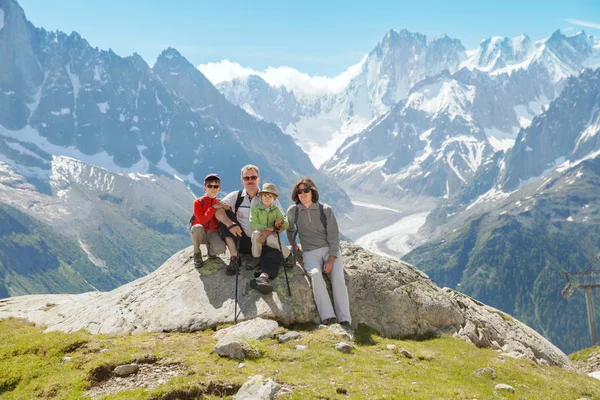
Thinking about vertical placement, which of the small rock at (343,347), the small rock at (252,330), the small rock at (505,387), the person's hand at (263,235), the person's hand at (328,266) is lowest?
the small rock at (505,387)

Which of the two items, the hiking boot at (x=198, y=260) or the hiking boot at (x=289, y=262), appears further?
the hiking boot at (x=198, y=260)

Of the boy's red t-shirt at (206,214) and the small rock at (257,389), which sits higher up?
the boy's red t-shirt at (206,214)

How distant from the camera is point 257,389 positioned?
10922 mm

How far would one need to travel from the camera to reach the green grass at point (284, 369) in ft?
38.2

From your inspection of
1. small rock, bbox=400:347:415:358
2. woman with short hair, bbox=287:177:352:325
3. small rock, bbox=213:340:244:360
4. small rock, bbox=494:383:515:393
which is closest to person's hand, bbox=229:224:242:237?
woman with short hair, bbox=287:177:352:325

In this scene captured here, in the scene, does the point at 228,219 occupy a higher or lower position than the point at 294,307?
higher

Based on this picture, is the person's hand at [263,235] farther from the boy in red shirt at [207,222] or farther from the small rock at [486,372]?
the small rock at [486,372]

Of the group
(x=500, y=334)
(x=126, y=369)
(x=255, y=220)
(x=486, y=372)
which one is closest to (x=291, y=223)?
(x=255, y=220)

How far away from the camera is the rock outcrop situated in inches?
704

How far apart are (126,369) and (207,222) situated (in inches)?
331

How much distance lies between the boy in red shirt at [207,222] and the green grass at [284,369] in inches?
186

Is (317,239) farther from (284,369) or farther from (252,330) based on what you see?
(284,369)

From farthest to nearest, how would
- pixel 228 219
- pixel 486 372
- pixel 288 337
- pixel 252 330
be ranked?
pixel 228 219, pixel 252 330, pixel 288 337, pixel 486 372

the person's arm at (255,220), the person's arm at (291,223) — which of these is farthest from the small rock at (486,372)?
the person's arm at (255,220)
